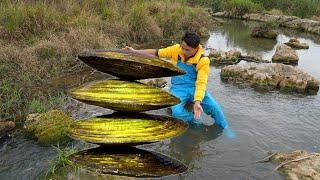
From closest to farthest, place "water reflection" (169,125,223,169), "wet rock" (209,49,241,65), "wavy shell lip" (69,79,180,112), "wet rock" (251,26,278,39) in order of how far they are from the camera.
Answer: "wavy shell lip" (69,79,180,112) < "water reflection" (169,125,223,169) < "wet rock" (209,49,241,65) < "wet rock" (251,26,278,39)

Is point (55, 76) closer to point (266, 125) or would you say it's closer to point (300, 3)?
point (266, 125)

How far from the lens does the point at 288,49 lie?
1401 cm

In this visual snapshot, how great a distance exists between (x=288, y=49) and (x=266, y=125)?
280 inches

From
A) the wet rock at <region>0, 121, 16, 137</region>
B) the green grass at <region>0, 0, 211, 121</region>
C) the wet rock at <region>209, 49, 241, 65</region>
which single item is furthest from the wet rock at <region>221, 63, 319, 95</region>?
the wet rock at <region>0, 121, 16, 137</region>

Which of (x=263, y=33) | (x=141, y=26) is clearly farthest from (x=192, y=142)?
(x=263, y=33)

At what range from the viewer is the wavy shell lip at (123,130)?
132 inches

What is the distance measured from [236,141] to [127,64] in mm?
3716

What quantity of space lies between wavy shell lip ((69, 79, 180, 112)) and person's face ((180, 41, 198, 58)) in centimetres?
199

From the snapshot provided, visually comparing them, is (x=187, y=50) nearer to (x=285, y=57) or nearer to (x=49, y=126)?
(x=49, y=126)

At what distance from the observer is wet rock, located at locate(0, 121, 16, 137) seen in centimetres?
643

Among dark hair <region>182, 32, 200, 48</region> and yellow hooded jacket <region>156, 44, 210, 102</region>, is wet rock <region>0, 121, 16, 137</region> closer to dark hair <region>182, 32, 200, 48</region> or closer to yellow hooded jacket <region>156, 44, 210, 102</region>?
yellow hooded jacket <region>156, 44, 210, 102</region>

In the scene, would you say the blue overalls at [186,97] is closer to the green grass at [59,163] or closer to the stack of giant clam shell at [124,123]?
the green grass at [59,163]

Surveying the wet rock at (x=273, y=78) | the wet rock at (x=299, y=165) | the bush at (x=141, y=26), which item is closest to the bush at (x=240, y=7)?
the bush at (x=141, y=26)

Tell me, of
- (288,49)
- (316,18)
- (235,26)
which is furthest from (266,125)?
(316,18)
